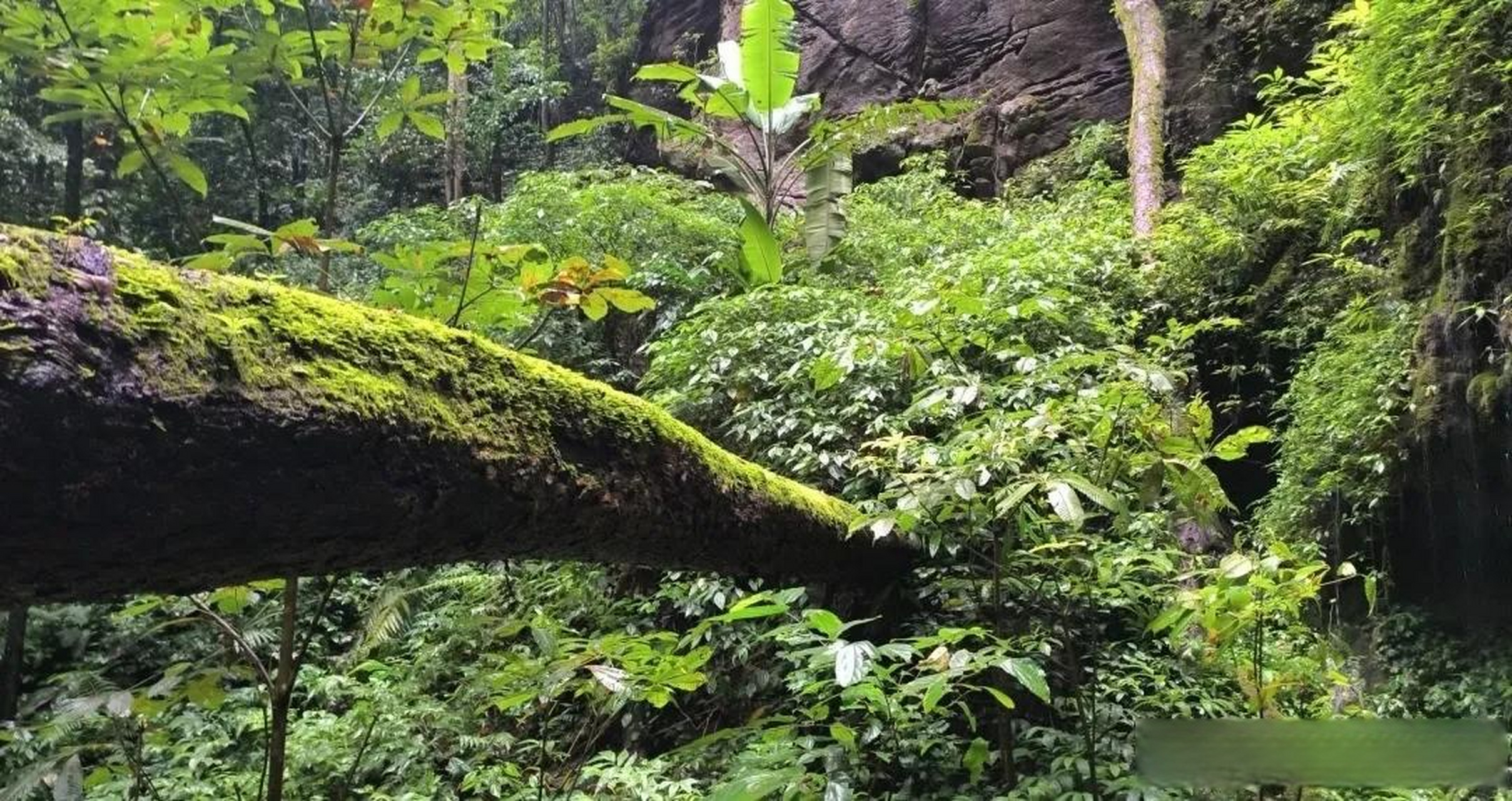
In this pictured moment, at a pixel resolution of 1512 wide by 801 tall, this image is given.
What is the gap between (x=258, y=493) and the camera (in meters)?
1.29

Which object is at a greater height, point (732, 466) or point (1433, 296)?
point (1433, 296)

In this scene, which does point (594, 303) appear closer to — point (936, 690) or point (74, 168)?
point (936, 690)

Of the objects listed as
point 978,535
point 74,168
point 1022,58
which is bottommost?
point 978,535

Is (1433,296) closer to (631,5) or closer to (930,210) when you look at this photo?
(930,210)

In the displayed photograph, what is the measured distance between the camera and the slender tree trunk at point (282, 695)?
2.01 metres

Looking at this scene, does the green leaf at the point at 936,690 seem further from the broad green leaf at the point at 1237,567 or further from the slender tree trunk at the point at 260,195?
the slender tree trunk at the point at 260,195

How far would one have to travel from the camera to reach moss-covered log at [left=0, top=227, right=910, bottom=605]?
3.52 ft

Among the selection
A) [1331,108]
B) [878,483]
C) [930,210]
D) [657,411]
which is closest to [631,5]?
[930,210]

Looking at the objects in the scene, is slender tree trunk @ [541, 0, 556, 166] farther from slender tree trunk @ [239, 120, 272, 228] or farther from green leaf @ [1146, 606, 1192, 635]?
green leaf @ [1146, 606, 1192, 635]

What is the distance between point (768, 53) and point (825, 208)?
3.86 ft

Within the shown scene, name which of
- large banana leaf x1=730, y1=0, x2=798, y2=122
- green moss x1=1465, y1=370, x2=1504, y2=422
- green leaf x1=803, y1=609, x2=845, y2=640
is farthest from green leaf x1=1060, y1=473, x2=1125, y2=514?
large banana leaf x1=730, y1=0, x2=798, y2=122

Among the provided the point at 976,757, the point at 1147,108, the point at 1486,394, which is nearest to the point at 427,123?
the point at 976,757

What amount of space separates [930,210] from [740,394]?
4.31 meters

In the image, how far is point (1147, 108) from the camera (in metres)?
8.20
